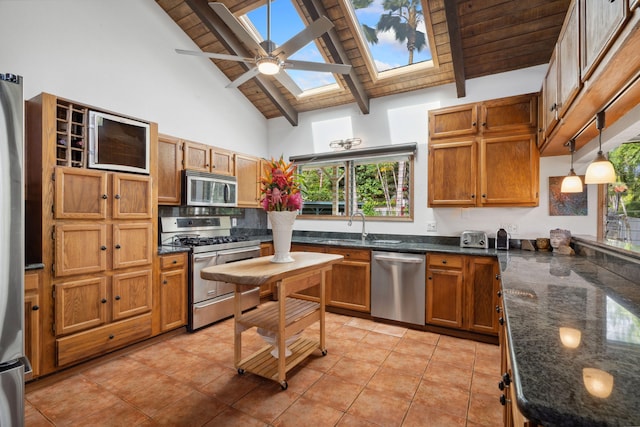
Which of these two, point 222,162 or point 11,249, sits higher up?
point 222,162

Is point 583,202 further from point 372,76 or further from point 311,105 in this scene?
point 311,105

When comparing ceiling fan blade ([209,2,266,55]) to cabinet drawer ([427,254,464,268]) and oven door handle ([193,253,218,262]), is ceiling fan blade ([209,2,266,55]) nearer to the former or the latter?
oven door handle ([193,253,218,262])

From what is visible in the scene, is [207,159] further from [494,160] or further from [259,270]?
[494,160]

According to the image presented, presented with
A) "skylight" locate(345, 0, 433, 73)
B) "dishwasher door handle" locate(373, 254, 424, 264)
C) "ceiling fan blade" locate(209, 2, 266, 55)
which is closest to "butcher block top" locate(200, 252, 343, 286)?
"dishwasher door handle" locate(373, 254, 424, 264)

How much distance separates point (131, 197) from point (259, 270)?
62.8 inches

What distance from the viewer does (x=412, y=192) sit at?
13.1ft

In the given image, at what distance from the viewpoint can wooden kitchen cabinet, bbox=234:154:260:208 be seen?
14.2ft

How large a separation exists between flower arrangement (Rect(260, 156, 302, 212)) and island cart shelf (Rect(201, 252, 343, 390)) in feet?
1.49

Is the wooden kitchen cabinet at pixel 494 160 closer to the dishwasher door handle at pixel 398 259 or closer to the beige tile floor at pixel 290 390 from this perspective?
the dishwasher door handle at pixel 398 259

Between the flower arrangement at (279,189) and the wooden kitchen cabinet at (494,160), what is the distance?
1.89m

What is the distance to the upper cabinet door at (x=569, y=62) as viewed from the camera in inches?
62.8

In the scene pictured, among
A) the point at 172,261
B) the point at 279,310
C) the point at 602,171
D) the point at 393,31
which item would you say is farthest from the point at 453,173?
the point at 172,261

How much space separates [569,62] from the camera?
69.7 inches

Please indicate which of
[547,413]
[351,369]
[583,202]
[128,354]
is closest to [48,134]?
[128,354]
